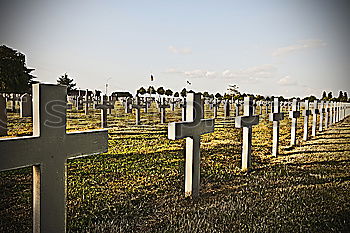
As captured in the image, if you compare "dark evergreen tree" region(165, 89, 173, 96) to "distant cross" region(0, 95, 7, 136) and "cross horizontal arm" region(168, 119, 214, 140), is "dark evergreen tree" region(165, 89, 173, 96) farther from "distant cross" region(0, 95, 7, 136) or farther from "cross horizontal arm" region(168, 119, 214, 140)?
"cross horizontal arm" region(168, 119, 214, 140)

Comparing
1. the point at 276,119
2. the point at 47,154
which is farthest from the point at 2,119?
the point at 276,119

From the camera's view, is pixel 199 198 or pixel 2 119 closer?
pixel 199 198

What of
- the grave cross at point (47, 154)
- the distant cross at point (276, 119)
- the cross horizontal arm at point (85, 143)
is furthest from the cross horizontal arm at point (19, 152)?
the distant cross at point (276, 119)

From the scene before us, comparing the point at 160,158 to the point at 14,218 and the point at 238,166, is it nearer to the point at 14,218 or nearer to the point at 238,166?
the point at 238,166

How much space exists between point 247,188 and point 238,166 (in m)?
1.31

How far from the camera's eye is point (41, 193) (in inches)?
69.7

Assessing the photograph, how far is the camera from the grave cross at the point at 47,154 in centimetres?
172

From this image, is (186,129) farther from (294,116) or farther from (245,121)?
(294,116)

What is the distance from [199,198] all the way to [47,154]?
2.00 meters

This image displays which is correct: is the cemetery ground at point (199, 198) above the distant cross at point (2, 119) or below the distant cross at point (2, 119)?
below

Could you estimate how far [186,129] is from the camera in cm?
315

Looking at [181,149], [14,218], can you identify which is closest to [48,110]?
[14,218]

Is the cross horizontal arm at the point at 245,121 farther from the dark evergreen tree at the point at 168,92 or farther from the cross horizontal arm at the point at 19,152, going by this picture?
the dark evergreen tree at the point at 168,92

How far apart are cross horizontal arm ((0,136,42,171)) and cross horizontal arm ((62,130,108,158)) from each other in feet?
0.72
